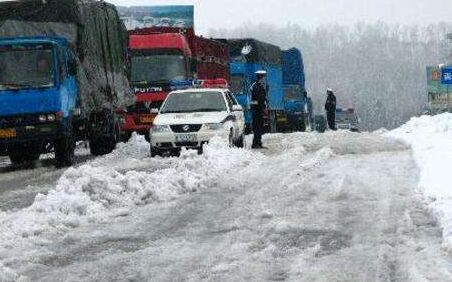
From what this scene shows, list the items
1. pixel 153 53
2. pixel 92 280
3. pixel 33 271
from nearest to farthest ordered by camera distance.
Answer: pixel 92 280 < pixel 33 271 < pixel 153 53

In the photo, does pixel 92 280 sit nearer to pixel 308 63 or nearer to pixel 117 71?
pixel 117 71

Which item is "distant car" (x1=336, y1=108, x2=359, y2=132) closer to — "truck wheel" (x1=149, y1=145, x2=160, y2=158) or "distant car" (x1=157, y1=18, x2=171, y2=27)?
"distant car" (x1=157, y1=18, x2=171, y2=27)

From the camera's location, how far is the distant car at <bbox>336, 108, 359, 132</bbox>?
54.8 metres

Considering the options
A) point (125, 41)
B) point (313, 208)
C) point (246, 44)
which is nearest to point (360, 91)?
point (246, 44)

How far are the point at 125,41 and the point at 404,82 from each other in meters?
169

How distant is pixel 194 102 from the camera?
18.2 meters

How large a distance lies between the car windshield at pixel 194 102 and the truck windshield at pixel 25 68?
3.15 meters

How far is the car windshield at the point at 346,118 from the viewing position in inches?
2181

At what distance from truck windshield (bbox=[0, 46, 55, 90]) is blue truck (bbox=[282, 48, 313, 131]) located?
84.6 ft

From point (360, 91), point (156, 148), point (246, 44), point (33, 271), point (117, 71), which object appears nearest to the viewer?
point (33, 271)

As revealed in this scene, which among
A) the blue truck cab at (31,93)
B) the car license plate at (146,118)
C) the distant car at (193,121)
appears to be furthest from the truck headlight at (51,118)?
the car license plate at (146,118)

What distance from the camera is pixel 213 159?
13.8 metres

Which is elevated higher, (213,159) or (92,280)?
(92,280)

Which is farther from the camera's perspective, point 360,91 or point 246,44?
point 360,91
